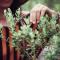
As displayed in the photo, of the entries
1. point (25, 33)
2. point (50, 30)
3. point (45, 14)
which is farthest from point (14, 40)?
point (45, 14)

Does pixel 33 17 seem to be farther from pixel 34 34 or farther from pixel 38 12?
pixel 34 34

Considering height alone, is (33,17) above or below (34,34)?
above

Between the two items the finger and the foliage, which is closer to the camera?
the foliage

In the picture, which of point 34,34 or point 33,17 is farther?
point 33,17

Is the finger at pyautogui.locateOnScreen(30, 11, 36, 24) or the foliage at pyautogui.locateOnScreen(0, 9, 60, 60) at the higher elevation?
the finger at pyautogui.locateOnScreen(30, 11, 36, 24)

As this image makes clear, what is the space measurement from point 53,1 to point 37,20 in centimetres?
51

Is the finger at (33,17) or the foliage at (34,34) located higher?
the finger at (33,17)

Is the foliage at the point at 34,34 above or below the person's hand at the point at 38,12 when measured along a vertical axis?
below

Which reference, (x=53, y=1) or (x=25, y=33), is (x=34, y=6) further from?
(x=53, y=1)

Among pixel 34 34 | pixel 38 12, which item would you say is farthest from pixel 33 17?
pixel 34 34

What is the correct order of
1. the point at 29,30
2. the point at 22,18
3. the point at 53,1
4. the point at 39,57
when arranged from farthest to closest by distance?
1. the point at 22,18
2. the point at 39,57
3. the point at 29,30
4. the point at 53,1

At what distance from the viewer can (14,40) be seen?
5.33 feet

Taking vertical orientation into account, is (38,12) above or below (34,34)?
above

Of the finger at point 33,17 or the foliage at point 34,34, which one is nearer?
the foliage at point 34,34
